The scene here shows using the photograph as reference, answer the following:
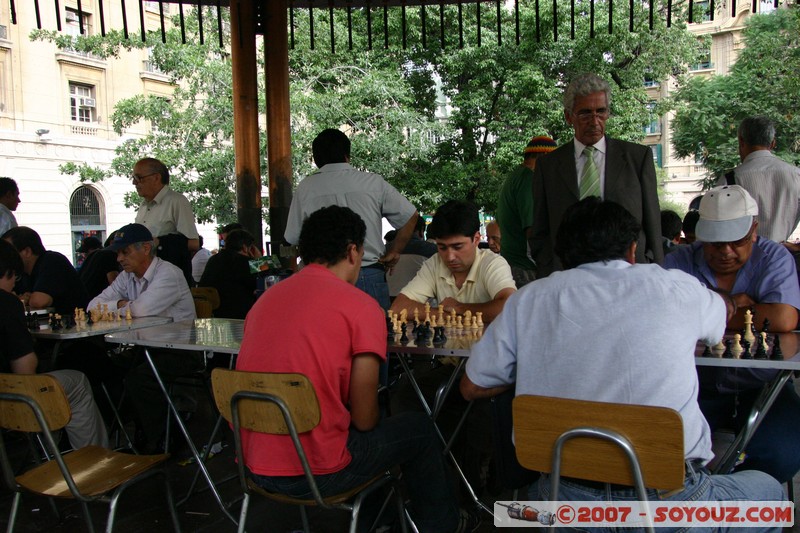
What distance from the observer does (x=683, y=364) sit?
77.5 inches

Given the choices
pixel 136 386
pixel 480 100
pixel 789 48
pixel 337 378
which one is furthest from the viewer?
pixel 789 48

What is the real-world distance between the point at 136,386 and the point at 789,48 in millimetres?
23571

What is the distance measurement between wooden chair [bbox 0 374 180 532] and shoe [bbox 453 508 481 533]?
A: 1274 millimetres

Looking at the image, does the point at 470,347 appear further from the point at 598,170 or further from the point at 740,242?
the point at 598,170

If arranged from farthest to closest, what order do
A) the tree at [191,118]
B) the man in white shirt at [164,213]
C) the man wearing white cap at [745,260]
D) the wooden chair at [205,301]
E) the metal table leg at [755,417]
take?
1. the tree at [191,118]
2. the man in white shirt at [164,213]
3. the wooden chair at [205,301]
4. the man wearing white cap at [745,260]
5. the metal table leg at [755,417]

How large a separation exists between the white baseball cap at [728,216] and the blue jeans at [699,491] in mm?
1092

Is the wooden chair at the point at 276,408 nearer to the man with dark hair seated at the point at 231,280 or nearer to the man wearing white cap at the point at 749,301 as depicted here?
the man wearing white cap at the point at 749,301

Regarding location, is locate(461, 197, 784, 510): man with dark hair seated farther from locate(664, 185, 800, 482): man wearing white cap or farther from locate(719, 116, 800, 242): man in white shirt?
locate(719, 116, 800, 242): man in white shirt

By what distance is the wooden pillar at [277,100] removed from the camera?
6.17 meters

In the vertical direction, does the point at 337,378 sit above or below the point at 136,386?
above

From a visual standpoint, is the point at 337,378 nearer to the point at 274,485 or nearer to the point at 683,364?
the point at 274,485

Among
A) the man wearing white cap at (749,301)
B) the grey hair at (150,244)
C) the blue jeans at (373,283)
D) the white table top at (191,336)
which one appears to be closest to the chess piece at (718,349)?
the man wearing white cap at (749,301)

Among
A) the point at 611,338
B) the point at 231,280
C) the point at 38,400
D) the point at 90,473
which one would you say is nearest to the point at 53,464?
the point at 90,473

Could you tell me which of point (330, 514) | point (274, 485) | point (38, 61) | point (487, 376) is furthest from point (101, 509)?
point (38, 61)
